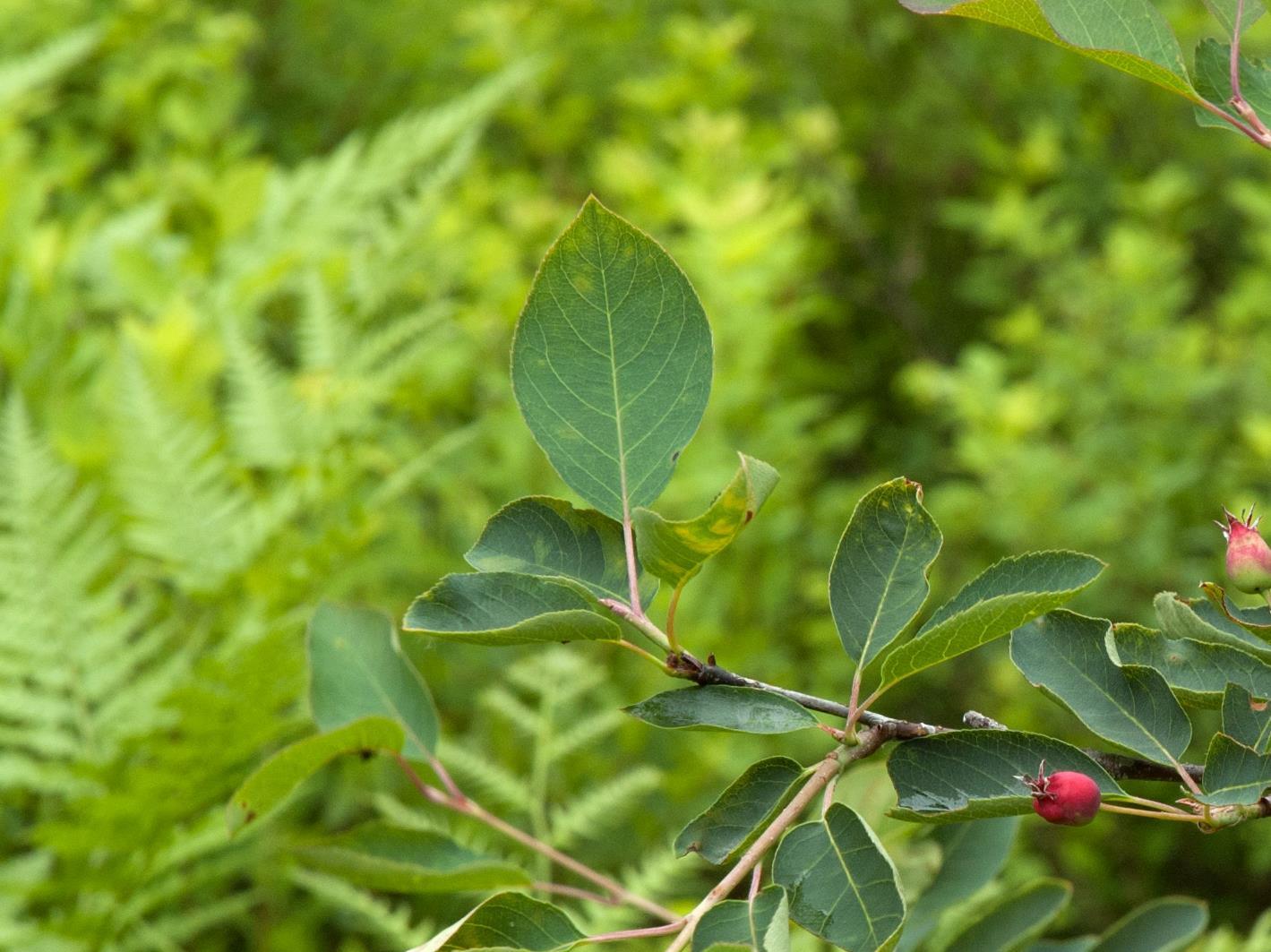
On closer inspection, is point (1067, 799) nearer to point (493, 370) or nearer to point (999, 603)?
point (999, 603)

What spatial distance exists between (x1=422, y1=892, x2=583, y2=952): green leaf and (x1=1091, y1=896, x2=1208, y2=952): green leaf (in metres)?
0.26

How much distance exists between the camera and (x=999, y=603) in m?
0.34

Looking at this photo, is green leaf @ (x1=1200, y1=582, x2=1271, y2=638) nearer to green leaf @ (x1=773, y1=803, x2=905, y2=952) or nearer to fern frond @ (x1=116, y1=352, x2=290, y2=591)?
green leaf @ (x1=773, y1=803, x2=905, y2=952)

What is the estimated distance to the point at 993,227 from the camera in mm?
2154

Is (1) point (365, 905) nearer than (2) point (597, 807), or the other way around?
(1) point (365, 905)

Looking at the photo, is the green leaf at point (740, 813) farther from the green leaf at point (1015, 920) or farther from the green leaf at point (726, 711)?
the green leaf at point (1015, 920)

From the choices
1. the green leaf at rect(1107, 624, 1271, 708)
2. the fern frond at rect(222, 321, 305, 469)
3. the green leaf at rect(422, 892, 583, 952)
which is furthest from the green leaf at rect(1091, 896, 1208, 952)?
the fern frond at rect(222, 321, 305, 469)

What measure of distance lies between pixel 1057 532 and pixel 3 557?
130 centimetres

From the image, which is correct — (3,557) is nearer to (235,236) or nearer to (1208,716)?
(235,236)

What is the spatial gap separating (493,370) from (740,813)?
1.41m

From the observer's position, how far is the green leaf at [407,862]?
0.49 m

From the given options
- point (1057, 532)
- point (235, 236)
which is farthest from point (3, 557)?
point (1057, 532)

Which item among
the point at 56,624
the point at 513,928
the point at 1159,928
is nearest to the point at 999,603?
the point at 513,928

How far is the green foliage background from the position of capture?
→ 1.05m
